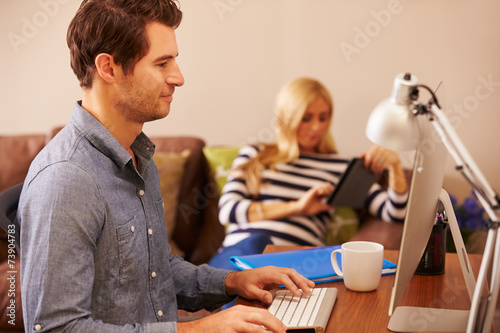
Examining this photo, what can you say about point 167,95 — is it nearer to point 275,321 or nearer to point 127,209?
point 127,209

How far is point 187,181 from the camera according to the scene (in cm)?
267

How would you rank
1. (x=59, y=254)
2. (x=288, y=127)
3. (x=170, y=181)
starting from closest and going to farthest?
(x=59, y=254)
(x=288, y=127)
(x=170, y=181)

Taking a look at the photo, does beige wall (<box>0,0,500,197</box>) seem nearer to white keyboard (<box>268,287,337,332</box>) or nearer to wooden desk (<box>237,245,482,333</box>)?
wooden desk (<box>237,245,482,333</box>)

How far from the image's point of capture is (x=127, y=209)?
3.64 ft

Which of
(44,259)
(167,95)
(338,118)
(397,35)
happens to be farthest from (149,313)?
(397,35)

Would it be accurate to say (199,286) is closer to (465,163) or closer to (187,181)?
(465,163)

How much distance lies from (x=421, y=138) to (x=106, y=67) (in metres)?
0.68

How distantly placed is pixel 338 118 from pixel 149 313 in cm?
184

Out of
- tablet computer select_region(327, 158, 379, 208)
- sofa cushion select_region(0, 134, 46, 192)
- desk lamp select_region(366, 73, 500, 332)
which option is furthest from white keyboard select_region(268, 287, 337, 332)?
sofa cushion select_region(0, 134, 46, 192)

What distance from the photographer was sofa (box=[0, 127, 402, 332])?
2561 mm

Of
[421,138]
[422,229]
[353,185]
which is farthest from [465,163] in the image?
[353,185]

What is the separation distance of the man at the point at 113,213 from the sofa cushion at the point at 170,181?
4.08ft

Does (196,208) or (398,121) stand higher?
(398,121)

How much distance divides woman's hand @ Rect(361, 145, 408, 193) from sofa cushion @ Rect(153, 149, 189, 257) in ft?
2.98
